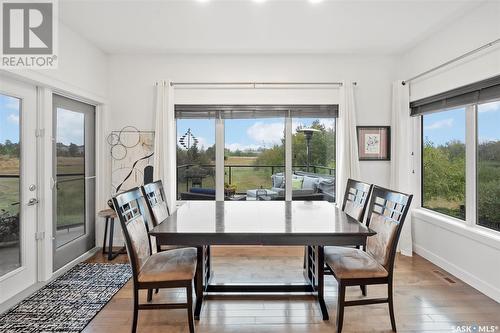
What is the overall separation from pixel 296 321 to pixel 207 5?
2902 mm

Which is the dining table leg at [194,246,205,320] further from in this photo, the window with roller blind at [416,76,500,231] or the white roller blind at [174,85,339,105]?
the window with roller blind at [416,76,500,231]

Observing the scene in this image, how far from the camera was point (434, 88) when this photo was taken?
3402 mm

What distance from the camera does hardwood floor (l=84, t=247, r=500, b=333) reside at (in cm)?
221

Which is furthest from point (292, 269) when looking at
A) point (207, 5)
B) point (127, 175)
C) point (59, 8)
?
point (59, 8)

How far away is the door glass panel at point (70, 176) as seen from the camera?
10.8 ft

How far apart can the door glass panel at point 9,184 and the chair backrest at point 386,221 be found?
317cm

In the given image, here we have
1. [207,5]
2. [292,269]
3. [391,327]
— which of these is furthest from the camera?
[292,269]

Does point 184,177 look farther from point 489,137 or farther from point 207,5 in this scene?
point 489,137

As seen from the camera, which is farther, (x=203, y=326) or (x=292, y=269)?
(x=292, y=269)

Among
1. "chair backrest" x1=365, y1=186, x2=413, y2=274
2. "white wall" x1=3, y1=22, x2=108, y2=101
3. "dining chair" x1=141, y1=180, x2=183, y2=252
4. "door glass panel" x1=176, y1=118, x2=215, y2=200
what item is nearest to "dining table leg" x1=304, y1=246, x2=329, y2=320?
"chair backrest" x1=365, y1=186, x2=413, y2=274

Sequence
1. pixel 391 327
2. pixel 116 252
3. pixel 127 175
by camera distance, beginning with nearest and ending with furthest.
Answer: pixel 391 327 < pixel 116 252 < pixel 127 175

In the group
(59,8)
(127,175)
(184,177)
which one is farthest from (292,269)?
(59,8)

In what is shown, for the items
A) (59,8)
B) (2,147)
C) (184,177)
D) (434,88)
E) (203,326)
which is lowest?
(203,326)

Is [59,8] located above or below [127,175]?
above
